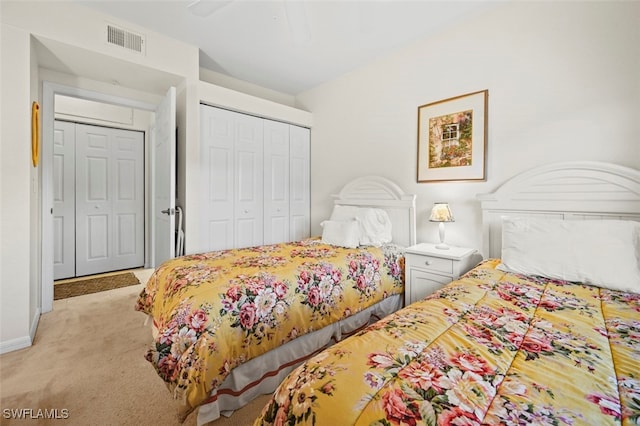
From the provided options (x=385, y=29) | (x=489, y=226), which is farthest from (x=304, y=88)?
(x=489, y=226)

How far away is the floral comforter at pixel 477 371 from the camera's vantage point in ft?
2.15

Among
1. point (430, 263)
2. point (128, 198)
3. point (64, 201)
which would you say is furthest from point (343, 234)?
point (64, 201)

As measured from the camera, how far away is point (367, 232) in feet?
9.27

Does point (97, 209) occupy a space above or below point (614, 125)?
below

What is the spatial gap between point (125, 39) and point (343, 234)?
270 centimetres

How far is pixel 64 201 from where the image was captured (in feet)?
12.6

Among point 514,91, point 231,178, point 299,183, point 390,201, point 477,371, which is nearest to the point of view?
point 477,371

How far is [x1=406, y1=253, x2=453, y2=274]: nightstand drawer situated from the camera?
2.20 meters

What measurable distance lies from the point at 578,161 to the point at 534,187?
296 mm

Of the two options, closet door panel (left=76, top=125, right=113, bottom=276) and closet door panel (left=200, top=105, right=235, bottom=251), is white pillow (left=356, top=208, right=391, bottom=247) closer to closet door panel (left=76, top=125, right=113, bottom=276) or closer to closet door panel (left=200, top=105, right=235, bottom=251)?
closet door panel (left=200, top=105, right=235, bottom=251)

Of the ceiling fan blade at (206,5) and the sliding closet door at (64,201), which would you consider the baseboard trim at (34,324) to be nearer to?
the sliding closet door at (64,201)

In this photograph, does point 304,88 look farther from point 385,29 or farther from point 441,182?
point 441,182

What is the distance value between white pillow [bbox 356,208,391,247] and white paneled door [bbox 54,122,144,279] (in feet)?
12.1

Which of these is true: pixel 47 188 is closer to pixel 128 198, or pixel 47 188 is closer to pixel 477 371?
pixel 128 198
